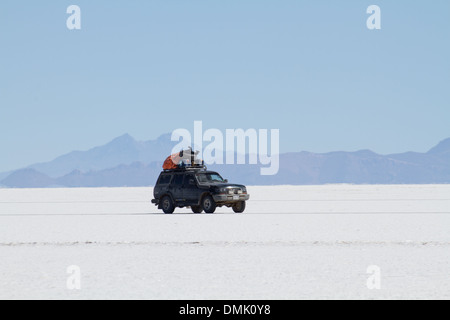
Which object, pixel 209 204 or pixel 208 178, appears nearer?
pixel 209 204

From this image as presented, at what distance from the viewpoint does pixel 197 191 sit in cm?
3048

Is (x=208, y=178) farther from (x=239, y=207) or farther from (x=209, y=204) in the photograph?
(x=239, y=207)

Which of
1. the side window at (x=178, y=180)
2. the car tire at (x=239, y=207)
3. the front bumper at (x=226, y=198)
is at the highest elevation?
the side window at (x=178, y=180)

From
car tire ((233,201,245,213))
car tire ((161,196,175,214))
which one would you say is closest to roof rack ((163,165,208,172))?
car tire ((161,196,175,214))

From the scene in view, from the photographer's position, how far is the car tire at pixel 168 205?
3128 cm

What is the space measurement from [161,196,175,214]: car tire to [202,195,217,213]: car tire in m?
1.47

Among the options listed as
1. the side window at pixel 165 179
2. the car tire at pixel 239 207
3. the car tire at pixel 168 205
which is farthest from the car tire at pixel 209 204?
the side window at pixel 165 179

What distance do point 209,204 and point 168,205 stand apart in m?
2.05

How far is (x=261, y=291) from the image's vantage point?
33.0ft

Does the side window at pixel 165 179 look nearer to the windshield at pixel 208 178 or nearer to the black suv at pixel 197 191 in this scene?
the black suv at pixel 197 191

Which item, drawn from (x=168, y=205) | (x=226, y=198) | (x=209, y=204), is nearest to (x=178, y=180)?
(x=168, y=205)

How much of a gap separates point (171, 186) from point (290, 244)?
15.1m
